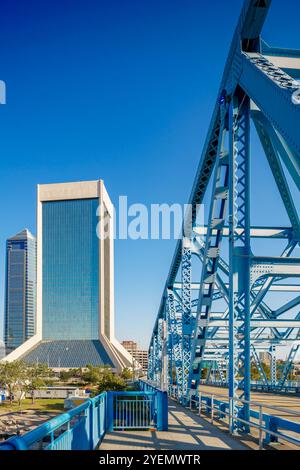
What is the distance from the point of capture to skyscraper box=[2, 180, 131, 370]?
455 ft

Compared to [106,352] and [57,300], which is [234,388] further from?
[57,300]

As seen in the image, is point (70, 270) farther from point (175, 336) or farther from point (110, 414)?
point (110, 414)

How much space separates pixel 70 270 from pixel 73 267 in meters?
1.20

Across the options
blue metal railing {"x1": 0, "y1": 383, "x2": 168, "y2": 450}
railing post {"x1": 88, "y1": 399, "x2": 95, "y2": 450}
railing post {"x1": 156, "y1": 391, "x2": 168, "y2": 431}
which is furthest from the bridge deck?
railing post {"x1": 88, "y1": 399, "x2": 95, "y2": 450}

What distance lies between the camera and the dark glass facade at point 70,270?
139m

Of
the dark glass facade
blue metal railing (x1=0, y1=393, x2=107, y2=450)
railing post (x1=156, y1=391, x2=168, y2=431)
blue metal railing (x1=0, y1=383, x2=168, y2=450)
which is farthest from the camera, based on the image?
the dark glass facade

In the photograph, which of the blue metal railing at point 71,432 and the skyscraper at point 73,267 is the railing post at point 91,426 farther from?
the skyscraper at point 73,267

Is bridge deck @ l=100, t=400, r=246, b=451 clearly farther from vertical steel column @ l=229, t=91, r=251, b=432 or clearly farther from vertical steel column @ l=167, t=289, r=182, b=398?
vertical steel column @ l=167, t=289, r=182, b=398

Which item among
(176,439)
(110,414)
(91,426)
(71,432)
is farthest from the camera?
(110,414)

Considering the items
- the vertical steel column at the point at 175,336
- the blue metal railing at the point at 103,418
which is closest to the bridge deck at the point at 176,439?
the blue metal railing at the point at 103,418

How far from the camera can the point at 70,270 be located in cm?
14075

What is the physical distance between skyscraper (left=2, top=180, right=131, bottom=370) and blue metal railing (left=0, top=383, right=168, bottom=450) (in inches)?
4923

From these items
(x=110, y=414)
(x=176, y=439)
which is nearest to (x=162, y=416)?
(x=110, y=414)
